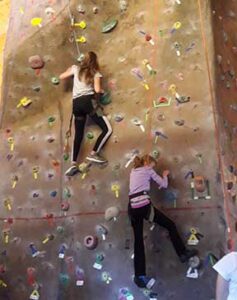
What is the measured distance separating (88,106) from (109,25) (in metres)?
1.07

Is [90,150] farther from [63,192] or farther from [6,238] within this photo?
[6,238]

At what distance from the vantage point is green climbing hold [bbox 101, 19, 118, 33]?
18.7 ft

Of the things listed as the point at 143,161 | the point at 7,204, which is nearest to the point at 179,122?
the point at 143,161

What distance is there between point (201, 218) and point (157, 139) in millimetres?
911

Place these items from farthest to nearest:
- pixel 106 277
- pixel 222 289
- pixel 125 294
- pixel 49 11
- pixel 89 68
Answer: pixel 49 11
pixel 89 68
pixel 106 277
pixel 125 294
pixel 222 289

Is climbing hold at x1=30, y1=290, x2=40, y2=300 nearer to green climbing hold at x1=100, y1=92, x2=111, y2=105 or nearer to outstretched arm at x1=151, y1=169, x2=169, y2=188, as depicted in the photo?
outstretched arm at x1=151, y1=169, x2=169, y2=188

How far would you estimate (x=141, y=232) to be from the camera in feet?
15.3

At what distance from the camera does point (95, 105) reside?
536cm

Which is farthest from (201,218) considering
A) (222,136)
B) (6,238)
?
(6,238)

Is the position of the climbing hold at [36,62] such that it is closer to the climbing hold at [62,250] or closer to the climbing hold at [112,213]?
the climbing hold at [112,213]

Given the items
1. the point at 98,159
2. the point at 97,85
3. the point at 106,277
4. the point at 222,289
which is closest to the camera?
the point at 222,289

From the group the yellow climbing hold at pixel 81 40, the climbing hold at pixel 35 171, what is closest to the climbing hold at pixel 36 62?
the yellow climbing hold at pixel 81 40

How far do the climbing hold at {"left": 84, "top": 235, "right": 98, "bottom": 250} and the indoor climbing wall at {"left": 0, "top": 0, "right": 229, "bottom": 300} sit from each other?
1 cm

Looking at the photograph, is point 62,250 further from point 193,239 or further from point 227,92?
point 227,92
